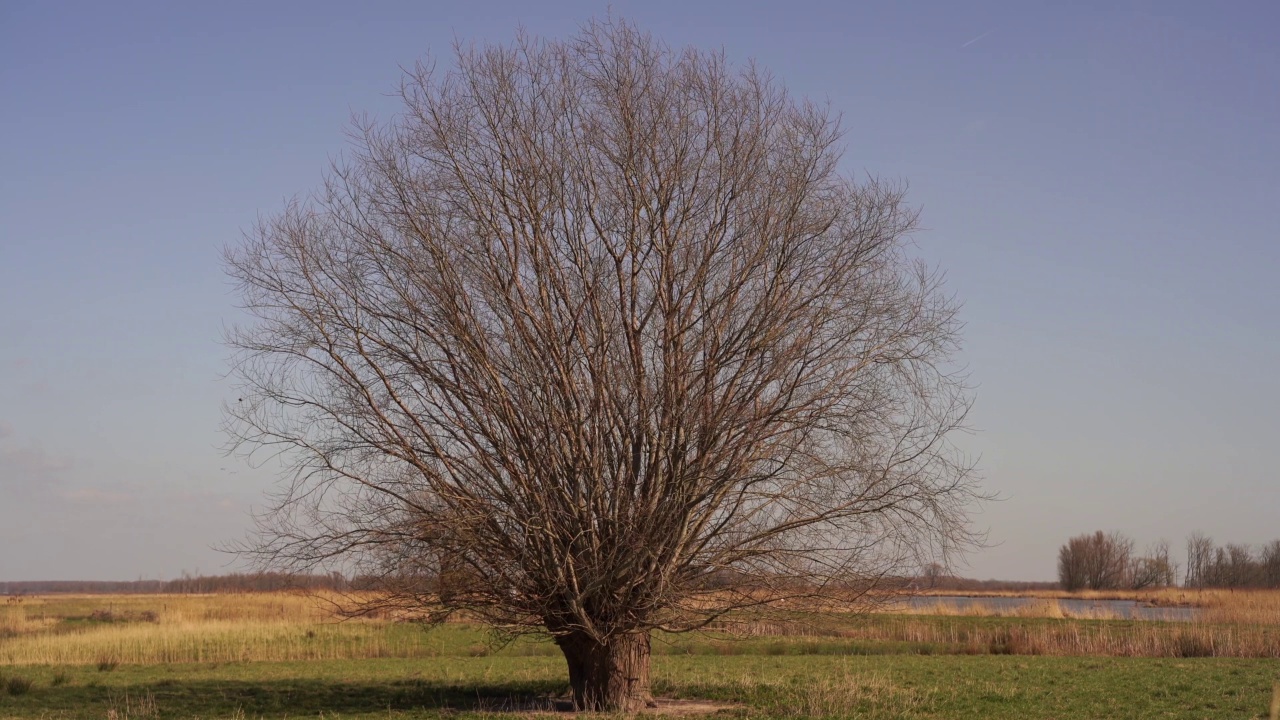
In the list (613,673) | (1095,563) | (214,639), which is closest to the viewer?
(613,673)

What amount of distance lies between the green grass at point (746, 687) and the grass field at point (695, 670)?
7 cm

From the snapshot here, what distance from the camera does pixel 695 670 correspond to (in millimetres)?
22031

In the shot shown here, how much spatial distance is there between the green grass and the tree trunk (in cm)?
155

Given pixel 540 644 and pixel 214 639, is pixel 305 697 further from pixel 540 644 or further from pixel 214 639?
pixel 540 644

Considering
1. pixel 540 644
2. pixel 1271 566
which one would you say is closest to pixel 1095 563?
pixel 1271 566

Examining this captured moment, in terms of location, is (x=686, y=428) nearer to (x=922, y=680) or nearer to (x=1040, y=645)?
(x=922, y=680)

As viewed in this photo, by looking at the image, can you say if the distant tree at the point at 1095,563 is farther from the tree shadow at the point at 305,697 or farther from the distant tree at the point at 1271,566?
the tree shadow at the point at 305,697

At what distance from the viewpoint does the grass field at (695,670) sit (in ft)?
51.2

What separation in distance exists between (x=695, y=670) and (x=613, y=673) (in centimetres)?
836

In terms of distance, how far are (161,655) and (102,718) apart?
1463 centimetres

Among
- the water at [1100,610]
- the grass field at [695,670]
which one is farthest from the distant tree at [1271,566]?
the grass field at [695,670]

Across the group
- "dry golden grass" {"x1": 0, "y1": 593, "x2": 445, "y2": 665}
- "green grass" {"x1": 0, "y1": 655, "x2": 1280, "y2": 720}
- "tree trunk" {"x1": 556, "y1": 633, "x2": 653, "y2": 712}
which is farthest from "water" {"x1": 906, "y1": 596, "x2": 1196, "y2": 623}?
"dry golden grass" {"x1": 0, "y1": 593, "x2": 445, "y2": 665}

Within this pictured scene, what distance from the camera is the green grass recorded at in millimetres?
15109

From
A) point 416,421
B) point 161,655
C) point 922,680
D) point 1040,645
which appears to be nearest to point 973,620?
point 1040,645
